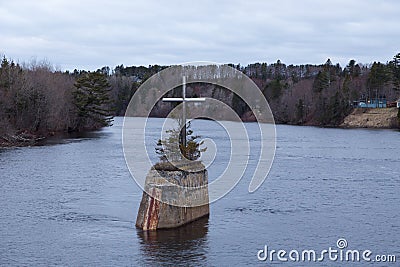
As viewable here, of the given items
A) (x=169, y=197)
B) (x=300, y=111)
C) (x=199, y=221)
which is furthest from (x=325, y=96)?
(x=169, y=197)

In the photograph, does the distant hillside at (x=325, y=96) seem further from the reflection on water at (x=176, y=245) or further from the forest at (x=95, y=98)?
the reflection on water at (x=176, y=245)

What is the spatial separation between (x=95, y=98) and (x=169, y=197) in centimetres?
6362

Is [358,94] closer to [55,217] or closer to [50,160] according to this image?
[50,160]

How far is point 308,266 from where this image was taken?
A: 16.9 metres

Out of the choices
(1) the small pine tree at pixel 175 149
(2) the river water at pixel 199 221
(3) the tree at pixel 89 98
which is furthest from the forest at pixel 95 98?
A: (1) the small pine tree at pixel 175 149

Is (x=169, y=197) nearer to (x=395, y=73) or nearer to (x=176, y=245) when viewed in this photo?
(x=176, y=245)

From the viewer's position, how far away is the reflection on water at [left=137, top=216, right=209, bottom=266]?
17.1 metres

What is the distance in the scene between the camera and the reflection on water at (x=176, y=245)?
17078mm

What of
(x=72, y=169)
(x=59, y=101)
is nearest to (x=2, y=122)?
(x=59, y=101)

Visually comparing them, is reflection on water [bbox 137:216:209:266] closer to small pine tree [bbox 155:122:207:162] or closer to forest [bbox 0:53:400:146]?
small pine tree [bbox 155:122:207:162]

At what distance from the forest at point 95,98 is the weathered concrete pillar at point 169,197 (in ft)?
96.6

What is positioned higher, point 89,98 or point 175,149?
point 89,98

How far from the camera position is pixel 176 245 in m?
18.3

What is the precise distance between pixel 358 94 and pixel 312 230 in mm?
93746
